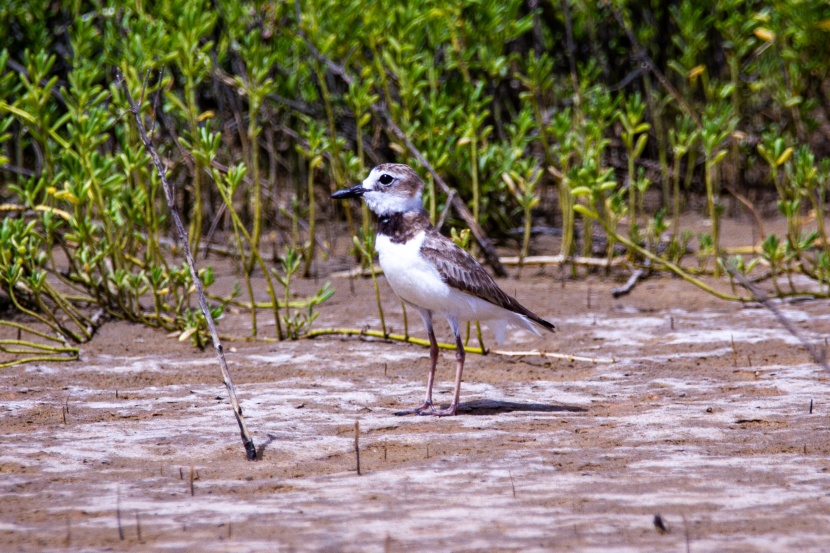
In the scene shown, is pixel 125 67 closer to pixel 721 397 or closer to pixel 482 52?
pixel 482 52

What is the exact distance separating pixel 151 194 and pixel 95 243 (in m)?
0.56

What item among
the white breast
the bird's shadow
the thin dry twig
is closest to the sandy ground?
the bird's shadow

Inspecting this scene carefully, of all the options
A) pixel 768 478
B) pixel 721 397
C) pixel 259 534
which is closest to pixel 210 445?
pixel 259 534

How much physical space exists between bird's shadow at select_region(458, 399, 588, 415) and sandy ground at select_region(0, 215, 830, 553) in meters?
0.02

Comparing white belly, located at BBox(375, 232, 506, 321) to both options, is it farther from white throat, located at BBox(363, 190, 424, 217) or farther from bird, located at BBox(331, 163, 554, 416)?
white throat, located at BBox(363, 190, 424, 217)

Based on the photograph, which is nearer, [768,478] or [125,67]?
[768,478]

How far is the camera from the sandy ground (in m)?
3.26

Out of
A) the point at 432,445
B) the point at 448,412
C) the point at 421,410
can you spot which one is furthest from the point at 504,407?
the point at 432,445

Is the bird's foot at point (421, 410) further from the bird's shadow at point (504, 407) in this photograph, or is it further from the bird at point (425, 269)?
the bird's shadow at point (504, 407)

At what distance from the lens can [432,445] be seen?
4391 mm

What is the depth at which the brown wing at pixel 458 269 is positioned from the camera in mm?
5281

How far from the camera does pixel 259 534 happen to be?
322 centimetres

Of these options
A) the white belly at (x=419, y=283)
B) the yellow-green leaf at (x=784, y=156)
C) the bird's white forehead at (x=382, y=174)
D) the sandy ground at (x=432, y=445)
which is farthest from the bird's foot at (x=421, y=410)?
the yellow-green leaf at (x=784, y=156)

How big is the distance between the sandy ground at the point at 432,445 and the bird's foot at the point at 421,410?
11 cm
